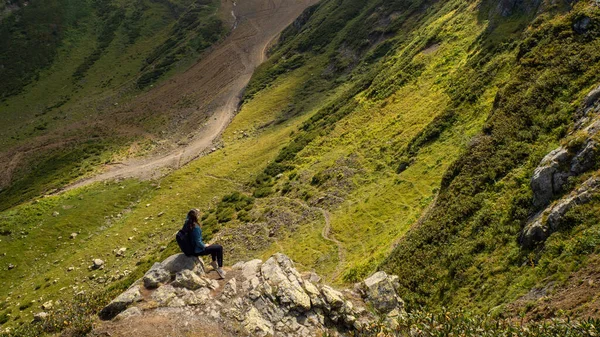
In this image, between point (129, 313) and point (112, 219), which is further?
point (112, 219)

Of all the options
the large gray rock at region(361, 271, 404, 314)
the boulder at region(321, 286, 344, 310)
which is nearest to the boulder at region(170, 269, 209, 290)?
the boulder at region(321, 286, 344, 310)

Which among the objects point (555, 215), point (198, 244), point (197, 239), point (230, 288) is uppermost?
point (197, 239)

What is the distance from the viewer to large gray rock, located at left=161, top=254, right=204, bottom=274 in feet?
66.5

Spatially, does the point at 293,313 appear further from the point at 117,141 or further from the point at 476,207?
the point at 117,141

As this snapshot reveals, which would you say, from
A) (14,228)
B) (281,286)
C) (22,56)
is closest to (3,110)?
(22,56)

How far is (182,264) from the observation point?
20484 mm

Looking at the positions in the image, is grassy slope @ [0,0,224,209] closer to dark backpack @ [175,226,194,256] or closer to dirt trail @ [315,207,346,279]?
dirt trail @ [315,207,346,279]

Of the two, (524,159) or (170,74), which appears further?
(170,74)

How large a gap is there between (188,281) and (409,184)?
22.9 m

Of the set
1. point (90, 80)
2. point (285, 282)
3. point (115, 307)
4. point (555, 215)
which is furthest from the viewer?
point (90, 80)

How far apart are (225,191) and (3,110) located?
8051 cm

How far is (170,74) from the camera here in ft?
363

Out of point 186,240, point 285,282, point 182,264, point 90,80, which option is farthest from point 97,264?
point 90,80

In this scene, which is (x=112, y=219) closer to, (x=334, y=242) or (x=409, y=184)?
(x=334, y=242)
